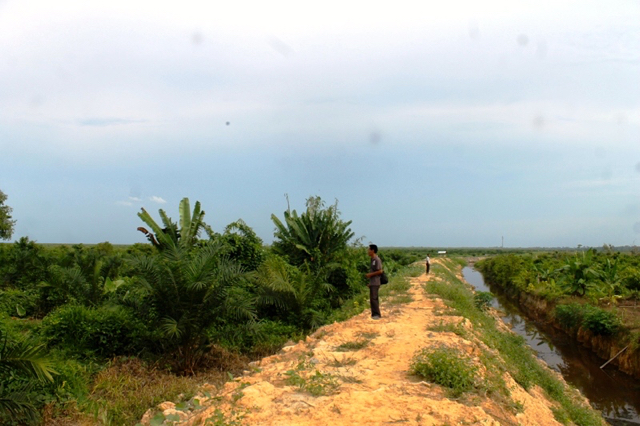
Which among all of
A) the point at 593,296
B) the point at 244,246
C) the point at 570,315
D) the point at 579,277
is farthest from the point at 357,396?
the point at 579,277

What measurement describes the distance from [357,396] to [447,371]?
124 centimetres

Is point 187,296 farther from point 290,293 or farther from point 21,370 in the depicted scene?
point 290,293

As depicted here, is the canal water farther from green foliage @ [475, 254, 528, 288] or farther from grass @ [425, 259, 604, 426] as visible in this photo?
green foliage @ [475, 254, 528, 288]

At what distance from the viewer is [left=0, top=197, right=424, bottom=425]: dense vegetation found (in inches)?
233

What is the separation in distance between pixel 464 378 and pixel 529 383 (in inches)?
122

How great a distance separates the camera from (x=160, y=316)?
8.63 m

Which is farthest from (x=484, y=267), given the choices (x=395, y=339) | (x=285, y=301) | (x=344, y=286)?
(x=395, y=339)

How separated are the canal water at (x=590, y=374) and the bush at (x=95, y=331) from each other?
9.91m

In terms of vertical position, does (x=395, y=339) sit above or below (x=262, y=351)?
above

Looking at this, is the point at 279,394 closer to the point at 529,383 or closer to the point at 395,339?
the point at 395,339

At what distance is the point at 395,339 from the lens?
7711mm

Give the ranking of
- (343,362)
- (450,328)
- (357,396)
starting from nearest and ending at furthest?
1. (357,396)
2. (343,362)
3. (450,328)

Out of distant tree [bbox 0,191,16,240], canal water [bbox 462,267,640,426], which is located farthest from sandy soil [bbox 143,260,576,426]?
distant tree [bbox 0,191,16,240]

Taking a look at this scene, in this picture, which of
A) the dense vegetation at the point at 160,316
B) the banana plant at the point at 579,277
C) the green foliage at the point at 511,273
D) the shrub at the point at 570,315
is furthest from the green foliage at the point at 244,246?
the green foliage at the point at 511,273
